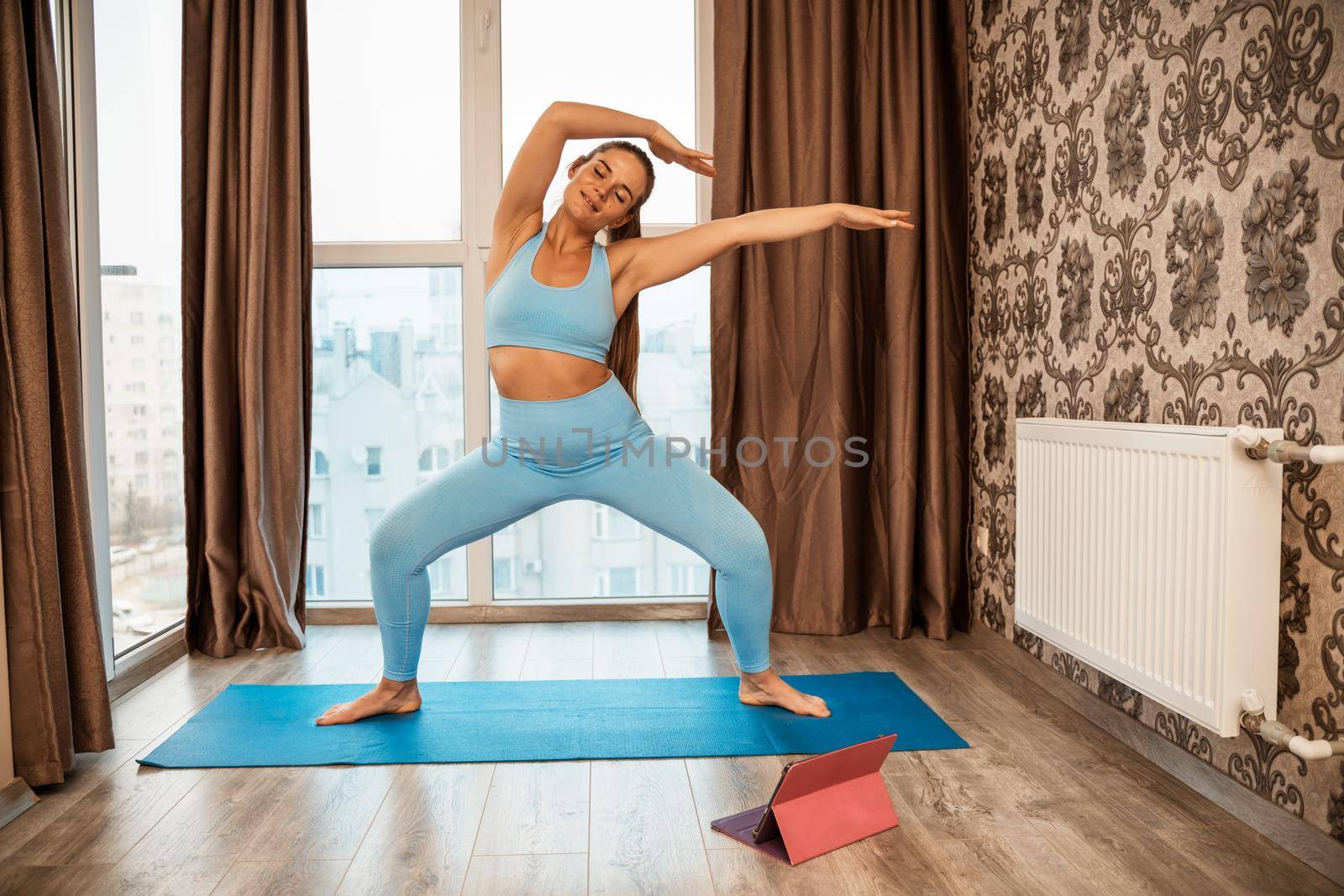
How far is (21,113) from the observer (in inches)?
73.6

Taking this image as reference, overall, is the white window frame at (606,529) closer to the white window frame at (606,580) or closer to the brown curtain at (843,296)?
the white window frame at (606,580)

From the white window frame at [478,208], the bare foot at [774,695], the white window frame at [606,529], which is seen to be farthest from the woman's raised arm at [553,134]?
the white window frame at [606,529]

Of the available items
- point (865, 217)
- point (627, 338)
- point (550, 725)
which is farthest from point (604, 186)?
point (550, 725)

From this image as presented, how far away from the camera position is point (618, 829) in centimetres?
171

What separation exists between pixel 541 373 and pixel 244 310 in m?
1.31

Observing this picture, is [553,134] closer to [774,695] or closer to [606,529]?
[774,695]

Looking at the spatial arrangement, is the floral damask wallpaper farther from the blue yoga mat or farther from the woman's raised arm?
the woman's raised arm

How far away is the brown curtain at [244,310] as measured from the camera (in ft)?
9.72

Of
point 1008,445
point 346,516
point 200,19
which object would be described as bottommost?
point 346,516

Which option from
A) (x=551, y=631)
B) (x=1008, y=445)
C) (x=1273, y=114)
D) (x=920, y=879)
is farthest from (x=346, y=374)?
(x=1273, y=114)

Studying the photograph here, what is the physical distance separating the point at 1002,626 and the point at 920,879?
1.46m

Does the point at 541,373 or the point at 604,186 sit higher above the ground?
the point at 604,186

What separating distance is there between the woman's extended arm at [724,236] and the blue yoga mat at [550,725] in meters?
1.06

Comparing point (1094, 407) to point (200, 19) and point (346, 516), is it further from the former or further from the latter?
point (200, 19)
